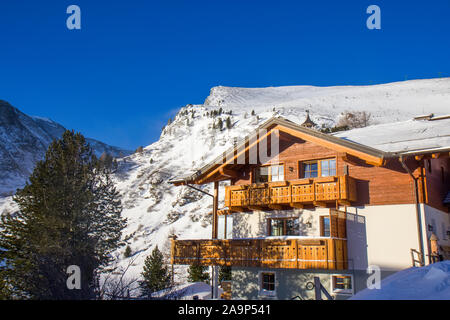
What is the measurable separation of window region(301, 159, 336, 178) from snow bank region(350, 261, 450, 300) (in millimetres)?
10853

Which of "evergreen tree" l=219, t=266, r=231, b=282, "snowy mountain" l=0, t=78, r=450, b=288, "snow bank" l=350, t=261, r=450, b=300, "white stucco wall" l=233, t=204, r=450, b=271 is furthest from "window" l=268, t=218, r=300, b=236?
"snowy mountain" l=0, t=78, r=450, b=288

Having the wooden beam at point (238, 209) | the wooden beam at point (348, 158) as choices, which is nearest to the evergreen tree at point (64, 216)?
the wooden beam at point (238, 209)

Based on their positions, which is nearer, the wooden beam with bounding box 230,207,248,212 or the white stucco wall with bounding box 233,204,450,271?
the white stucco wall with bounding box 233,204,450,271

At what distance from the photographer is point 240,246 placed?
18156mm

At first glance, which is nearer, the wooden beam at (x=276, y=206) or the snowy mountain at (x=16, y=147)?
the wooden beam at (x=276, y=206)

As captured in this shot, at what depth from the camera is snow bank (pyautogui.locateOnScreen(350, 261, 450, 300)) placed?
675 centimetres

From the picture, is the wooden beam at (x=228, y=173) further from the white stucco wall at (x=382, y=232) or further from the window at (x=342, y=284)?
the window at (x=342, y=284)

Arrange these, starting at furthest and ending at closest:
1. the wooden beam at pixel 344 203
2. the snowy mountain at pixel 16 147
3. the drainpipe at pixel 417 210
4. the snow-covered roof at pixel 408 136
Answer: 1. the snowy mountain at pixel 16 147
2. the wooden beam at pixel 344 203
3. the snow-covered roof at pixel 408 136
4. the drainpipe at pixel 417 210

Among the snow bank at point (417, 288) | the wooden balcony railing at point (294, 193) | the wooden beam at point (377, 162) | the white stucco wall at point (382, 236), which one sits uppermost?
the wooden beam at point (377, 162)

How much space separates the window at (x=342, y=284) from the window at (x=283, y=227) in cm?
266

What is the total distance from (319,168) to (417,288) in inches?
477

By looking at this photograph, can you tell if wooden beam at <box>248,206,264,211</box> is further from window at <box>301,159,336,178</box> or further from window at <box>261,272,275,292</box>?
window at <box>261,272,275,292</box>

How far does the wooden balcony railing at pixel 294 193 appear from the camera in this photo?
17.2 meters
